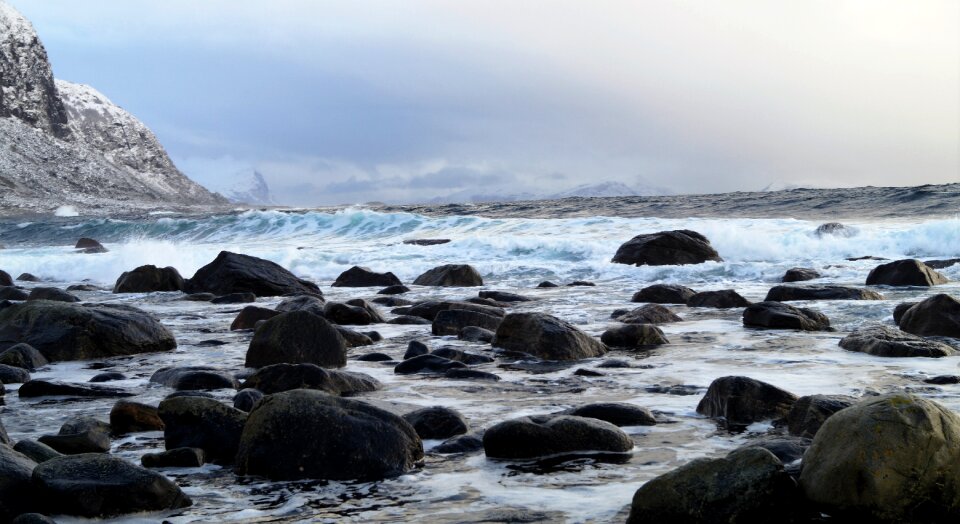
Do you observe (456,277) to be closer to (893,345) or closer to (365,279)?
(365,279)

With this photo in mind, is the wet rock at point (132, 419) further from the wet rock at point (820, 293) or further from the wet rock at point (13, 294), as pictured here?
the wet rock at point (13, 294)

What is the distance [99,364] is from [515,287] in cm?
891

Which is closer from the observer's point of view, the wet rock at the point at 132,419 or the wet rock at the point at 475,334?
the wet rock at the point at 132,419

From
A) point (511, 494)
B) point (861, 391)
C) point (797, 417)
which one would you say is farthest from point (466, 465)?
point (861, 391)

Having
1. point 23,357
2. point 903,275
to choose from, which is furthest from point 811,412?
point 903,275

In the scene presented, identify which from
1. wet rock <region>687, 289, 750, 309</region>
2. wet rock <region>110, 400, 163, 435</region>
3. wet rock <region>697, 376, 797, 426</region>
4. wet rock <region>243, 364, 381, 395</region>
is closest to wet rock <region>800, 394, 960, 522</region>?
wet rock <region>697, 376, 797, 426</region>

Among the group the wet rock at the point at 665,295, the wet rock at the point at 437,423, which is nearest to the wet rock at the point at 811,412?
the wet rock at the point at 437,423

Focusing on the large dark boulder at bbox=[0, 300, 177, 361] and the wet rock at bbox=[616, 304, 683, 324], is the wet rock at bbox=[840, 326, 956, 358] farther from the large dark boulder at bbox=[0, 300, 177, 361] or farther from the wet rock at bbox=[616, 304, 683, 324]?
the large dark boulder at bbox=[0, 300, 177, 361]

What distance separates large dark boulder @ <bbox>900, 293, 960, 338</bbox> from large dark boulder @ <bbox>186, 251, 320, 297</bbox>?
8936mm

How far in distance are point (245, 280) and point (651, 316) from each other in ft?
24.1

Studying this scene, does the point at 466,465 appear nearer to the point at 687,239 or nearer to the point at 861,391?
the point at 861,391

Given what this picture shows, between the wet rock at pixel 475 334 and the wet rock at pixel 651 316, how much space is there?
1.82 meters

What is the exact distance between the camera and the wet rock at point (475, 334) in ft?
28.0

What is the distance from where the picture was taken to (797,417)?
466cm
